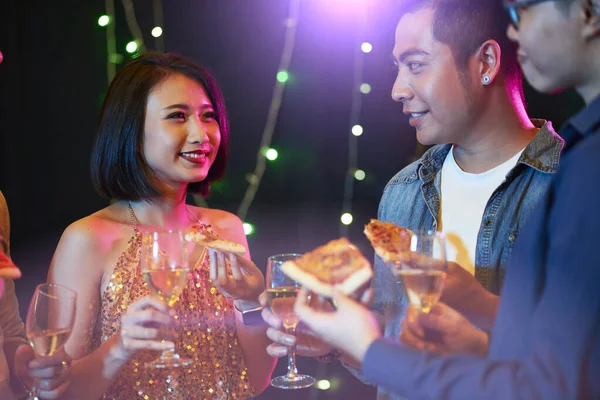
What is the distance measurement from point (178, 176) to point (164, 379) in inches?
28.4

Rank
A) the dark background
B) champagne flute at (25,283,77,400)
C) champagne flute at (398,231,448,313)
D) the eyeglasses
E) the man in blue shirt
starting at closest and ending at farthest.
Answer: the man in blue shirt < the eyeglasses < champagne flute at (398,231,448,313) < champagne flute at (25,283,77,400) < the dark background

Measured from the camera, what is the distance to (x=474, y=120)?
2.14m

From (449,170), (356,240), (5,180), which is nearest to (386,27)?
(356,240)

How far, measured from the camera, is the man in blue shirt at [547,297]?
1.06 m

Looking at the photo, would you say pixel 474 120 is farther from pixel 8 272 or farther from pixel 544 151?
pixel 8 272

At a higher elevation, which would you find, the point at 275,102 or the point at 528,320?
the point at 275,102

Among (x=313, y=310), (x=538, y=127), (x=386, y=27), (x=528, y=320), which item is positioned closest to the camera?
(x=528, y=320)

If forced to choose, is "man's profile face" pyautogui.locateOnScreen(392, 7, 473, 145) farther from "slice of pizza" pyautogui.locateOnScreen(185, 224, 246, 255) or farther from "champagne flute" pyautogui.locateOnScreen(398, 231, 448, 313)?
"slice of pizza" pyautogui.locateOnScreen(185, 224, 246, 255)

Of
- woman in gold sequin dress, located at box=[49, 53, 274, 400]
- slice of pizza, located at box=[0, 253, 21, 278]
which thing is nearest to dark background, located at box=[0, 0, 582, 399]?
woman in gold sequin dress, located at box=[49, 53, 274, 400]

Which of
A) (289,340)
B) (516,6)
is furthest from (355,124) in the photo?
(516,6)

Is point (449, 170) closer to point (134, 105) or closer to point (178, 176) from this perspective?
point (178, 176)

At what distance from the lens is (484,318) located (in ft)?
6.07

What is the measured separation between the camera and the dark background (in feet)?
11.5

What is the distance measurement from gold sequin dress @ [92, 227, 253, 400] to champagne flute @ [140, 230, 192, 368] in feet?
1.91
